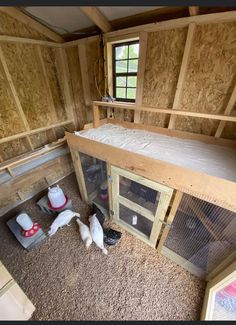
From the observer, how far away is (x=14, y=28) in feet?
6.30

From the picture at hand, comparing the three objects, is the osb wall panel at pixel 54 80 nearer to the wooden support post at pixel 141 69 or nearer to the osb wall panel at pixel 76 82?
the osb wall panel at pixel 76 82

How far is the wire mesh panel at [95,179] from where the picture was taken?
1.73 meters

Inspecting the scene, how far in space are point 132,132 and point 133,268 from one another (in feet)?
4.81

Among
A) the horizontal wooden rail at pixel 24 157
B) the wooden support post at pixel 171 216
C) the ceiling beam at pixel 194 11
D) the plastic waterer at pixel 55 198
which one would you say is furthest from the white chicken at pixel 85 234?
the ceiling beam at pixel 194 11

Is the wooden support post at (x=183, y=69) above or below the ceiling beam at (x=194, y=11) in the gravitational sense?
below

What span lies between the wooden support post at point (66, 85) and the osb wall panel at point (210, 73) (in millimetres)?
1926

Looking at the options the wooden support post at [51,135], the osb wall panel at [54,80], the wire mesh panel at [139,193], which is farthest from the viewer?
the wooden support post at [51,135]

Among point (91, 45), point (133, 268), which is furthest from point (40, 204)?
point (91, 45)

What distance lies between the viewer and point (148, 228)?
1634 mm

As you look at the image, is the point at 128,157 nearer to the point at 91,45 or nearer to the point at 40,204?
the point at 40,204

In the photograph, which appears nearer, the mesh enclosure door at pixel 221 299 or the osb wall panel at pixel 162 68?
the mesh enclosure door at pixel 221 299

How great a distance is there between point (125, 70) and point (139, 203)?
1.66 m

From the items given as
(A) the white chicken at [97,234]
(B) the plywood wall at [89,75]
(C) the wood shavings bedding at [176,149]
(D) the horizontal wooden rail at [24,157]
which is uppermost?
(B) the plywood wall at [89,75]

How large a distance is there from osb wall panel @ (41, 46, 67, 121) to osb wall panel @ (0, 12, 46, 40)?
0.21m
